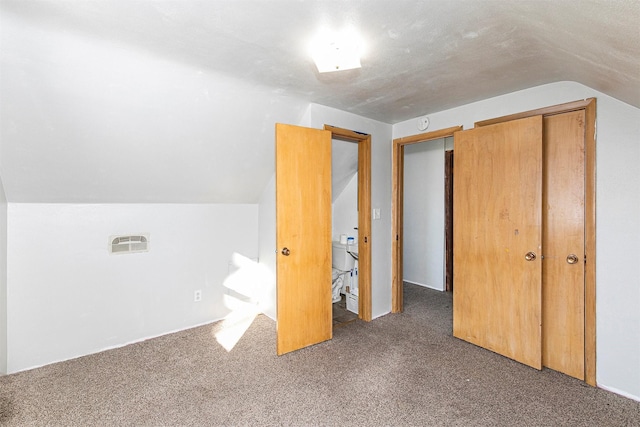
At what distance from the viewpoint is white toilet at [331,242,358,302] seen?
377cm

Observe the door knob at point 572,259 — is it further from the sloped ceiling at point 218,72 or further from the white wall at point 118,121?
the white wall at point 118,121

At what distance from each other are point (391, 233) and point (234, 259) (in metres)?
1.87

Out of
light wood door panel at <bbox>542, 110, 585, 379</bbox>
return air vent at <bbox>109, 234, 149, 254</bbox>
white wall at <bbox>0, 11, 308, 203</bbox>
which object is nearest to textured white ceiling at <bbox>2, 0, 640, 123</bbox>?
white wall at <bbox>0, 11, 308, 203</bbox>

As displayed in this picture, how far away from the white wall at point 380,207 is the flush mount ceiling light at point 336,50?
1319mm

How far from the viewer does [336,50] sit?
180cm

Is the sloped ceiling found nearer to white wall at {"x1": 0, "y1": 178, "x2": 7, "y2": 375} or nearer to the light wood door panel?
white wall at {"x1": 0, "y1": 178, "x2": 7, "y2": 375}

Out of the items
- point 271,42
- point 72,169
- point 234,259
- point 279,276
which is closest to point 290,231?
point 279,276

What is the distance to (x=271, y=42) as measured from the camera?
177 centimetres

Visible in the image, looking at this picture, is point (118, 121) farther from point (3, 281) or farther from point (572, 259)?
point (572, 259)

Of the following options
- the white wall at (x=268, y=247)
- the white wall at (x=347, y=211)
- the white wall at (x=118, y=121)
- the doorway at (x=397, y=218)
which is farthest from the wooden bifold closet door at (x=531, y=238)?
the white wall at (x=268, y=247)

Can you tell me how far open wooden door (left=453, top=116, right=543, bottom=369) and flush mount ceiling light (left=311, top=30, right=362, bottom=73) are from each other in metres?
1.53

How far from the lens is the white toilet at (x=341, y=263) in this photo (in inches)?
148

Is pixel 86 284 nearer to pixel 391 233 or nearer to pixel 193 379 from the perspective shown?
pixel 193 379

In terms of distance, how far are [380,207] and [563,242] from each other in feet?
5.41
